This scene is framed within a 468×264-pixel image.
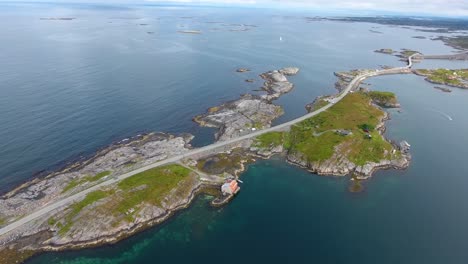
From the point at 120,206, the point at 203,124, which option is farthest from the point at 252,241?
the point at 203,124

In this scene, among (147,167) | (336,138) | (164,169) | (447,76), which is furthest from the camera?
(447,76)

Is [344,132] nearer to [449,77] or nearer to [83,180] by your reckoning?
[83,180]

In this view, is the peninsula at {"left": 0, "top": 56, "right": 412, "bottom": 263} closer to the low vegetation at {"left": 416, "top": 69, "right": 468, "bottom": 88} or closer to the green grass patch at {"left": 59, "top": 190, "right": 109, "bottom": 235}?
the green grass patch at {"left": 59, "top": 190, "right": 109, "bottom": 235}

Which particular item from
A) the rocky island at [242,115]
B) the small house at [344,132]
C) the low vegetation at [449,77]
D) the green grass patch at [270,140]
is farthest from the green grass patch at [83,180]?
the low vegetation at [449,77]

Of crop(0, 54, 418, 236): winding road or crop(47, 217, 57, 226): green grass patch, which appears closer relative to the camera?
crop(0, 54, 418, 236): winding road

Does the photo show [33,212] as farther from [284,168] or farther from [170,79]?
[170,79]

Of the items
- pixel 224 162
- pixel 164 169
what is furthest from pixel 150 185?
pixel 224 162

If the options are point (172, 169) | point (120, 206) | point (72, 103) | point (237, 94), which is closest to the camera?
point (120, 206)

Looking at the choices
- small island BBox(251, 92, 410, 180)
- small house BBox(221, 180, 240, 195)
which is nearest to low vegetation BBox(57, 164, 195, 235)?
small house BBox(221, 180, 240, 195)
